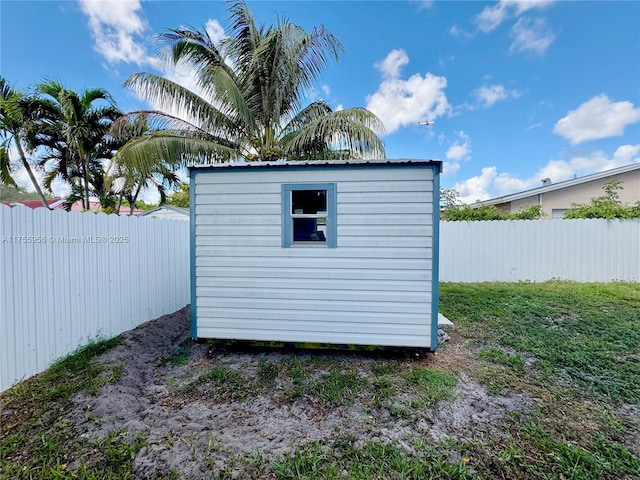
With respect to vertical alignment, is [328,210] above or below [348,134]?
below

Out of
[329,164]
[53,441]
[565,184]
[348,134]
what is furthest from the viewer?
[565,184]

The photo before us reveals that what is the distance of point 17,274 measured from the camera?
2.78 m

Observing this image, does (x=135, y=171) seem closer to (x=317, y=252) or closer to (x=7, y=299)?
(x=7, y=299)

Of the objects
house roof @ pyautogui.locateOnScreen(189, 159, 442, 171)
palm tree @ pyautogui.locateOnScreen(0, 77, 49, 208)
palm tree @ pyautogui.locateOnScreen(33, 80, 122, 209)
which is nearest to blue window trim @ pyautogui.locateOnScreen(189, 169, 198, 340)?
house roof @ pyautogui.locateOnScreen(189, 159, 442, 171)

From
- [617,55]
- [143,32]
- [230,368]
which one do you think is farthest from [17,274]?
[617,55]

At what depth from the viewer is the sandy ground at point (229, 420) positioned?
6.87ft

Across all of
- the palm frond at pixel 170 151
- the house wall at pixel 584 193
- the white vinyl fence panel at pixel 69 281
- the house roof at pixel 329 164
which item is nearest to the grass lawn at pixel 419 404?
the white vinyl fence panel at pixel 69 281

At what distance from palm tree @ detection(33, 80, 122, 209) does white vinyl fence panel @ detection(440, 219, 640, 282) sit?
10.7m

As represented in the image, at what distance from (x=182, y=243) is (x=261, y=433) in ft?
14.3

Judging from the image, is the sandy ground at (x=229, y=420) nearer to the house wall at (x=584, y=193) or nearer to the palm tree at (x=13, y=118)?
the palm tree at (x=13, y=118)

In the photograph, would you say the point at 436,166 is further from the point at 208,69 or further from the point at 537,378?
the point at 208,69

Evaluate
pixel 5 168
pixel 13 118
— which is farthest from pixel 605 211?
pixel 5 168

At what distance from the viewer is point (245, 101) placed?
6754mm

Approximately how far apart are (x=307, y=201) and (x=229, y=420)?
99.8 inches
